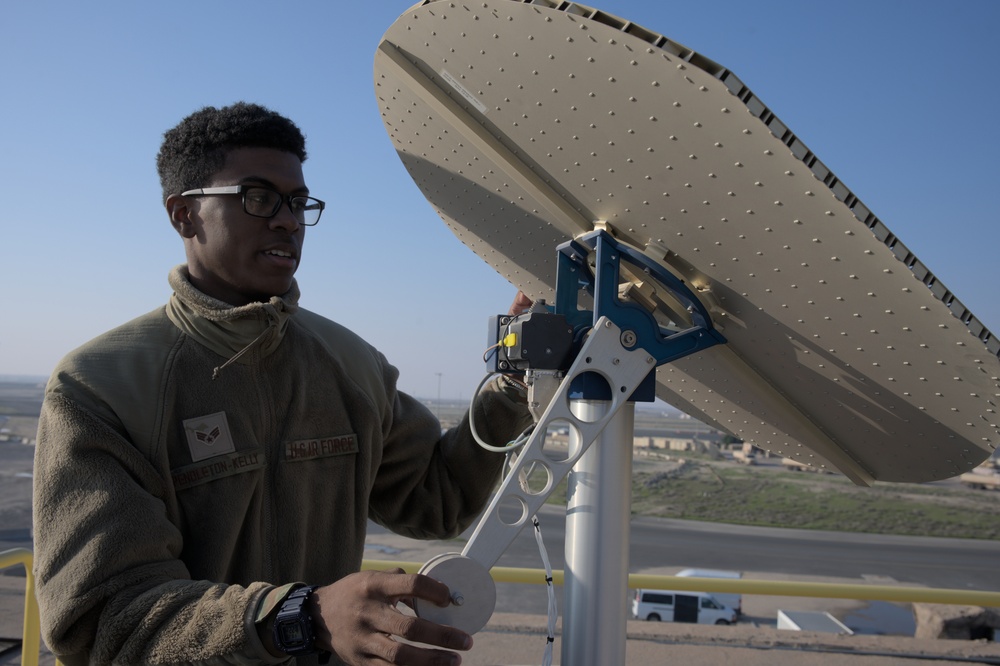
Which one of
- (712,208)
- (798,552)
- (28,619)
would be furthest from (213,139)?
(798,552)

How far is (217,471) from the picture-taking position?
171 cm

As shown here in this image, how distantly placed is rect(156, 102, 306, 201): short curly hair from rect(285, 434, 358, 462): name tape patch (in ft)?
2.24

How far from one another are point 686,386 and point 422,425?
85 centimetres

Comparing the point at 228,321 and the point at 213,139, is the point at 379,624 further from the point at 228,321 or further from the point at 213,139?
the point at 213,139

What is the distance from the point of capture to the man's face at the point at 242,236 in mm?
1828

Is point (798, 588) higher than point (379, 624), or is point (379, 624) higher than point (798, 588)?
point (379, 624)

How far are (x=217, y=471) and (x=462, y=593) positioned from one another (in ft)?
2.25

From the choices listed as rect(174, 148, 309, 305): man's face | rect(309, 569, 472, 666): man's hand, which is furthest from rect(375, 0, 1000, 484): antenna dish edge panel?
rect(309, 569, 472, 666): man's hand

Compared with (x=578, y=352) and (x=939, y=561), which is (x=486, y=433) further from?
(x=939, y=561)

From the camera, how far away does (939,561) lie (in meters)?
29.3

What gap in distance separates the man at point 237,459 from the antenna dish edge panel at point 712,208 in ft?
1.55

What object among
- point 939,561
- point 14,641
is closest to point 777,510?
point 939,561

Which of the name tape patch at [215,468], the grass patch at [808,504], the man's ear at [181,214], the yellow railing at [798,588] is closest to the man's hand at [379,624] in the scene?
the name tape patch at [215,468]

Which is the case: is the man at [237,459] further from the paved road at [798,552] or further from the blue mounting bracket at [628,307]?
the paved road at [798,552]
